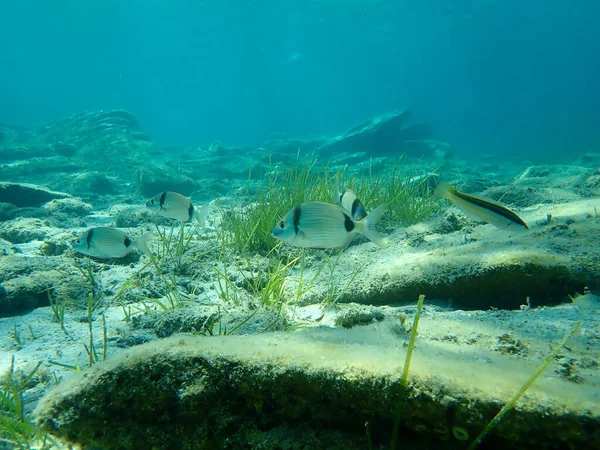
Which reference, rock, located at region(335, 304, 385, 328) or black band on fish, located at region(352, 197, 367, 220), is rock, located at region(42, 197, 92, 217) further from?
rock, located at region(335, 304, 385, 328)

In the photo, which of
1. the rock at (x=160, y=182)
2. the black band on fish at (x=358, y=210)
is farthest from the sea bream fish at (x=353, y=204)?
the rock at (x=160, y=182)

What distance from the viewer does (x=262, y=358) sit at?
1.48 m

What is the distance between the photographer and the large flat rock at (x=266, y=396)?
1.29m

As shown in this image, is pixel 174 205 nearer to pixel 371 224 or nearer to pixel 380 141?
pixel 371 224

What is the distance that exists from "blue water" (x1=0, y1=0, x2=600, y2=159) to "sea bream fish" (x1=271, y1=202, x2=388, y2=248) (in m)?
28.2

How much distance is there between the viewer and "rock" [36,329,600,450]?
1302 millimetres

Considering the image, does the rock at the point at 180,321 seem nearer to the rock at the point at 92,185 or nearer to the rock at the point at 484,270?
the rock at the point at 484,270

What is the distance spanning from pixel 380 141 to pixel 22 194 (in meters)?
18.7

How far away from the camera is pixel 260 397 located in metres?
1.46

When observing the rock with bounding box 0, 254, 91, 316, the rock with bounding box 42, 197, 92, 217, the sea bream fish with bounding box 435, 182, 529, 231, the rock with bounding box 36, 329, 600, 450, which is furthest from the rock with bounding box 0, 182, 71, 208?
the sea bream fish with bounding box 435, 182, 529, 231

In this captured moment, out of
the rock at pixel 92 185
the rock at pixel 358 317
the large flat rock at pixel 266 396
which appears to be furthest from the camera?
the rock at pixel 92 185

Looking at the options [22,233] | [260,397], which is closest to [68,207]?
[22,233]

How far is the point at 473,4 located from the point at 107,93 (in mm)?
165645

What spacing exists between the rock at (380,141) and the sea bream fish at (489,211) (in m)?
18.3
